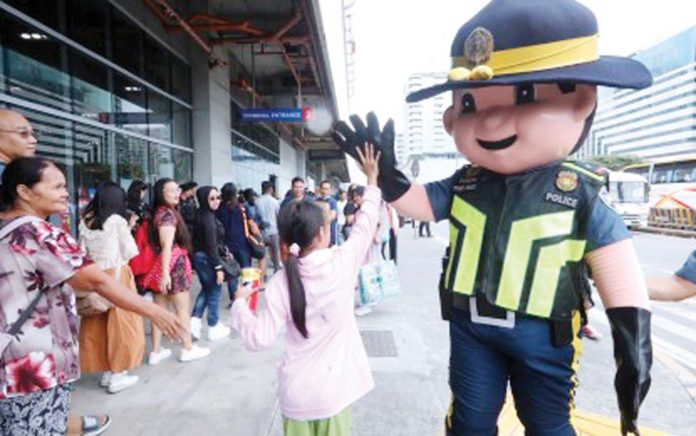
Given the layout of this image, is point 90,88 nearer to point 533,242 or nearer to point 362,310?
point 362,310

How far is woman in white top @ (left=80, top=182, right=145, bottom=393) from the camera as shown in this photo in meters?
2.98

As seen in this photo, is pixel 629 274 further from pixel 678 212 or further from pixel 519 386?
pixel 678 212

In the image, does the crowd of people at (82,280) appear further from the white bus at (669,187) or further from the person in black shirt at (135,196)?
the white bus at (669,187)

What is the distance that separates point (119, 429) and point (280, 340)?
5.38 feet

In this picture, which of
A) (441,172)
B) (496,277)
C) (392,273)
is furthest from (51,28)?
(441,172)

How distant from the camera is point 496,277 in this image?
1506mm

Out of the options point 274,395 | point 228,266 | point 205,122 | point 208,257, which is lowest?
point 274,395

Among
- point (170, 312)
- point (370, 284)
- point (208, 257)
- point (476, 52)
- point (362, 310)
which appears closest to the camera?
point (476, 52)

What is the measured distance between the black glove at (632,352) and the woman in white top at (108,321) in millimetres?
2911

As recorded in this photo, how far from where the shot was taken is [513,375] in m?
1.61

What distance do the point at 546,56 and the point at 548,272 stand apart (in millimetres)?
716

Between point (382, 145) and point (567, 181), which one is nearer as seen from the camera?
point (567, 181)

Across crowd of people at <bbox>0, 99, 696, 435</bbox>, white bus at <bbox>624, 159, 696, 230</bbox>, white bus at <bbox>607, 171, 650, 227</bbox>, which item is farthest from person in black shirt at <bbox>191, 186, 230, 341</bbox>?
white bus at <bbox>624, 159, 696, 230</bbox>

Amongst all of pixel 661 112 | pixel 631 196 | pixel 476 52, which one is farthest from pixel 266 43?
pixel 661 112
